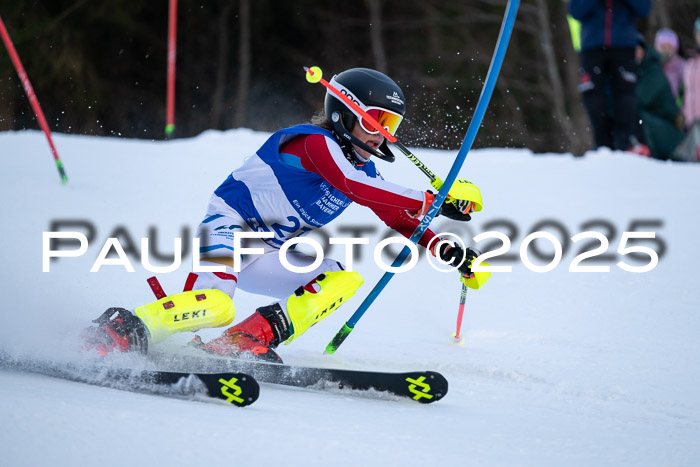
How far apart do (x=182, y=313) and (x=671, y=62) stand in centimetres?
812

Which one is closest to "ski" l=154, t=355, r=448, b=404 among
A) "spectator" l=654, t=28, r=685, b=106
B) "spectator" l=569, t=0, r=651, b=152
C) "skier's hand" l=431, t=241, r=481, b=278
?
"skier's hand" l=431, t=241, r=481, b=278

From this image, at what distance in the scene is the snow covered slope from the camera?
8.57 feet

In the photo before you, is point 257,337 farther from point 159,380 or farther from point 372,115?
point 372,115

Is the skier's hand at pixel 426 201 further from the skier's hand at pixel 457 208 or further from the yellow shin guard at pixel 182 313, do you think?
the yellow shin guard at pixel 182 313

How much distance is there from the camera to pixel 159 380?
3.09m

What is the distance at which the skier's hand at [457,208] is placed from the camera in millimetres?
3797

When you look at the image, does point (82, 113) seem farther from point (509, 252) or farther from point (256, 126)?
point (509, 252)

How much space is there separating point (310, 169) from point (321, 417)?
1111 mm

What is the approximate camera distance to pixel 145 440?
8.04 feet

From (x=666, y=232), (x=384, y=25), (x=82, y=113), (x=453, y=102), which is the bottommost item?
(x=666, y=232)

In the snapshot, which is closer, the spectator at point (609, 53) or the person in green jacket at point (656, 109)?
the spectator at point (609, 53)

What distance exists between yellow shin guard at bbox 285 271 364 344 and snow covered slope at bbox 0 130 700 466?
0.35m

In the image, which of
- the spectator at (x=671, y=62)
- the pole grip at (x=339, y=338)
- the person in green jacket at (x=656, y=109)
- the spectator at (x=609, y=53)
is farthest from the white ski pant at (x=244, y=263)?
the spectator at (x=671, y=62)

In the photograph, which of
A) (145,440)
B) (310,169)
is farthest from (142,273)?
(145,440)
